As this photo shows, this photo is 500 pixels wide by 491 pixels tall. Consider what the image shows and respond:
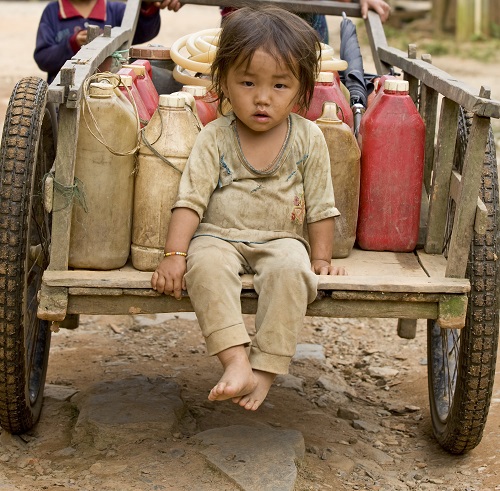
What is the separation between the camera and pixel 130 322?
4961 millimetres

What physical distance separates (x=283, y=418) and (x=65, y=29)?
9.83ft

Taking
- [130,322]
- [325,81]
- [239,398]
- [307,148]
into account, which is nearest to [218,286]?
[239,398]

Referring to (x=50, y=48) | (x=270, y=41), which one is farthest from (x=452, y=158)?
(x=50, y=48)

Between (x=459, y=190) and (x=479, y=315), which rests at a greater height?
(x=459, y=190)

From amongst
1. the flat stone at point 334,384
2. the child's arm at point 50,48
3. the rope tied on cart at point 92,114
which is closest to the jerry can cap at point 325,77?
the rope tied on cart at point 92,114

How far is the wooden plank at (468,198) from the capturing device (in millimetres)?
2832

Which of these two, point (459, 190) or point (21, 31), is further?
point (21, 31)

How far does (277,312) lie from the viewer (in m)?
2.83

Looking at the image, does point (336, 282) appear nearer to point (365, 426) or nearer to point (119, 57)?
point (365, 426)

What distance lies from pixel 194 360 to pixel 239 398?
5.26 feet

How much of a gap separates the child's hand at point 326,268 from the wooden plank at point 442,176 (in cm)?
42

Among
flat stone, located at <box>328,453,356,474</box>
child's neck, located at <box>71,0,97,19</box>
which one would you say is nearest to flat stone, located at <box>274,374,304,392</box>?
flat stone, located at <box>328,453,356,474</box>

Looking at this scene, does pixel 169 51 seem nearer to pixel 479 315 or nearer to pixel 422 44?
pixel 479 315

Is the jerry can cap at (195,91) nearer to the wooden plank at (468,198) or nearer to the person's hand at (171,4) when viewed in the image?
the wooden plank at (468,198)
